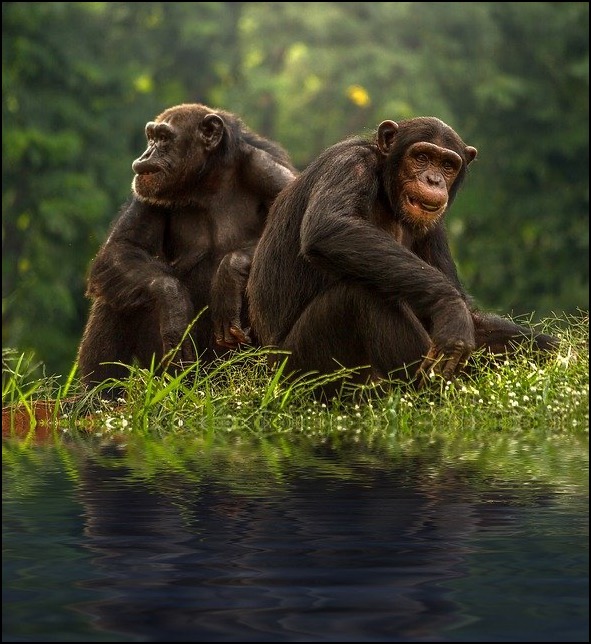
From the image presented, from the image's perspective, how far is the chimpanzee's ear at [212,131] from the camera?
7.79 metres

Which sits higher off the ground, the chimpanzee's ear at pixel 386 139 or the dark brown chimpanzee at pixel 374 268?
the chimpanzee's ear at pixel 386 139

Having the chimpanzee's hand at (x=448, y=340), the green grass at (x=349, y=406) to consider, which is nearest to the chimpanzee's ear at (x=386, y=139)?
the chimpanzee's hand at (x=448, y=340)

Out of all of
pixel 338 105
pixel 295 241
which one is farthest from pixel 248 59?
pixel 295 241

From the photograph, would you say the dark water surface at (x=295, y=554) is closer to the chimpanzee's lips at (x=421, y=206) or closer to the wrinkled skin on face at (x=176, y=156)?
the chimpanzee's lips at (x=421, y=206)

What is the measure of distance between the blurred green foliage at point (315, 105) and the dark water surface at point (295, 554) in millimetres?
18256

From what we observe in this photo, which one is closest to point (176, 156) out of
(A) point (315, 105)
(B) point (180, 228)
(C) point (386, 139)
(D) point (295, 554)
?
(B) point (180, 228)

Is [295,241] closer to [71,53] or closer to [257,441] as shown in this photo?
[257,441]

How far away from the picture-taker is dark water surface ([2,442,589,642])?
7.91 ft

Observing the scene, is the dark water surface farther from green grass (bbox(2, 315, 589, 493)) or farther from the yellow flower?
the yellow flower

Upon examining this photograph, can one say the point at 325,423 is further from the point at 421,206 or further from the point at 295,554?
the point at 295,554

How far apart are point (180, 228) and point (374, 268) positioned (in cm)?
220

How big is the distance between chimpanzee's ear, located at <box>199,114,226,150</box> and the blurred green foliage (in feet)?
47.2

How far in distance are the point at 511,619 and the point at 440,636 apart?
0.59 feet

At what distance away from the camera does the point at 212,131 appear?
7.83 metres
